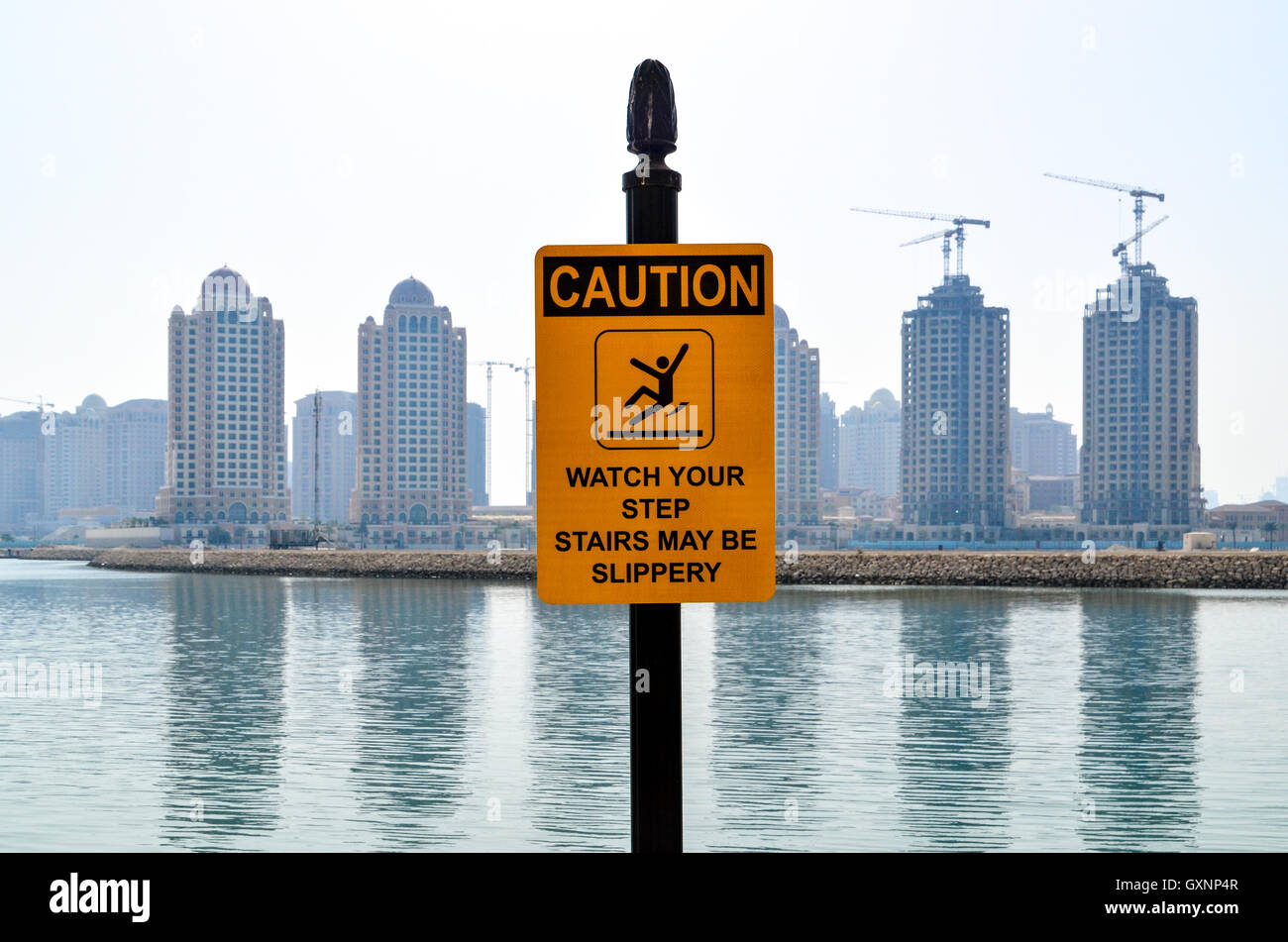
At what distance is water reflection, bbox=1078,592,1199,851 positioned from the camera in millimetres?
19406

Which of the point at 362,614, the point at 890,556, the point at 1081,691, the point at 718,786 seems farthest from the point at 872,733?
the point at 890,556

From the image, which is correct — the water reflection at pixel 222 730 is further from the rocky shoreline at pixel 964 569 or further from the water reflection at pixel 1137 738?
the rocky shoreline at pixel 964 569

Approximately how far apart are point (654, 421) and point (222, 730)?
96.9 feet

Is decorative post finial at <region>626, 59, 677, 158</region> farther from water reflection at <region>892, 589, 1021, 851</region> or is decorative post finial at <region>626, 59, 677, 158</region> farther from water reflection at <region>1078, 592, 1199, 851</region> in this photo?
water reflection at <region>1078, 592, 1199, 851</region>

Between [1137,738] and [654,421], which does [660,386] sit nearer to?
[654,421]

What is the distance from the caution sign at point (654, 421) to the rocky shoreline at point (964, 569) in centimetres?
9723

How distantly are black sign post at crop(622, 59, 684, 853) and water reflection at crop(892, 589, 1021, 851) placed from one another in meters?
14.9

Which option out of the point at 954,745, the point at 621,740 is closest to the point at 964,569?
the point at 954,745

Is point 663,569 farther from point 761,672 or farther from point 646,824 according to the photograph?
point 761,672

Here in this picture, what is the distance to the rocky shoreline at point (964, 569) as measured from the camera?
94.2 meters
